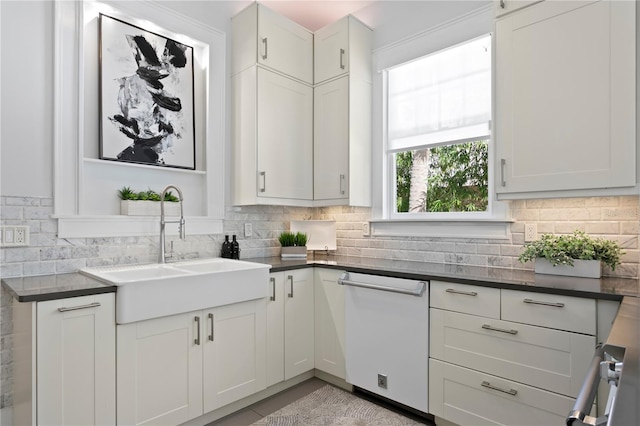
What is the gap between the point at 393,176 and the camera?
3.25 m

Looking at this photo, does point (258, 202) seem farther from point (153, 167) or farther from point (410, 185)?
point (410, 185)

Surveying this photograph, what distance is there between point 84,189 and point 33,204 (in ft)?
0.99

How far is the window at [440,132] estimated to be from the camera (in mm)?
2742

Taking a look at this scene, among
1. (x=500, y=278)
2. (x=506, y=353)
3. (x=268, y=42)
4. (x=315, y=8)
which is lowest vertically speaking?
(x=506, y=353)

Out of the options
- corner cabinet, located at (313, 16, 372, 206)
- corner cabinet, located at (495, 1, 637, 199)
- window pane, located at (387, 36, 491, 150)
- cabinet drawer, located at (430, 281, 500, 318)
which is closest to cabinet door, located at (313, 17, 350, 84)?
corner cabinet, located at (313, 16, 372, 206)

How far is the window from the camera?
274 centimetres

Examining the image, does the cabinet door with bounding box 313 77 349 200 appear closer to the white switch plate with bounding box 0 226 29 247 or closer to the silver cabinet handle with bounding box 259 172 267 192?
the silver cabinet handle with bounding box 259 172 267 192

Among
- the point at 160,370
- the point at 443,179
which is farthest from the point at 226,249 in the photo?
the point at 443,179

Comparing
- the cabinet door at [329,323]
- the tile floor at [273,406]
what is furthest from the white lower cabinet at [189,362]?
the cabinet door at [329,323]

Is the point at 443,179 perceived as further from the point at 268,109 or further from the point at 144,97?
the point at 144,97

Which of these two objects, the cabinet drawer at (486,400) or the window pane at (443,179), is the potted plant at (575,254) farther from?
the cabinet drawer at (486,400)

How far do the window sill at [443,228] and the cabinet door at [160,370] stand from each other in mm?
1677

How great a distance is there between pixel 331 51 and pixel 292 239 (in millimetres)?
1663

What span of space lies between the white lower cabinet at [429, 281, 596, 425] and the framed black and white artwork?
210 centimetres
